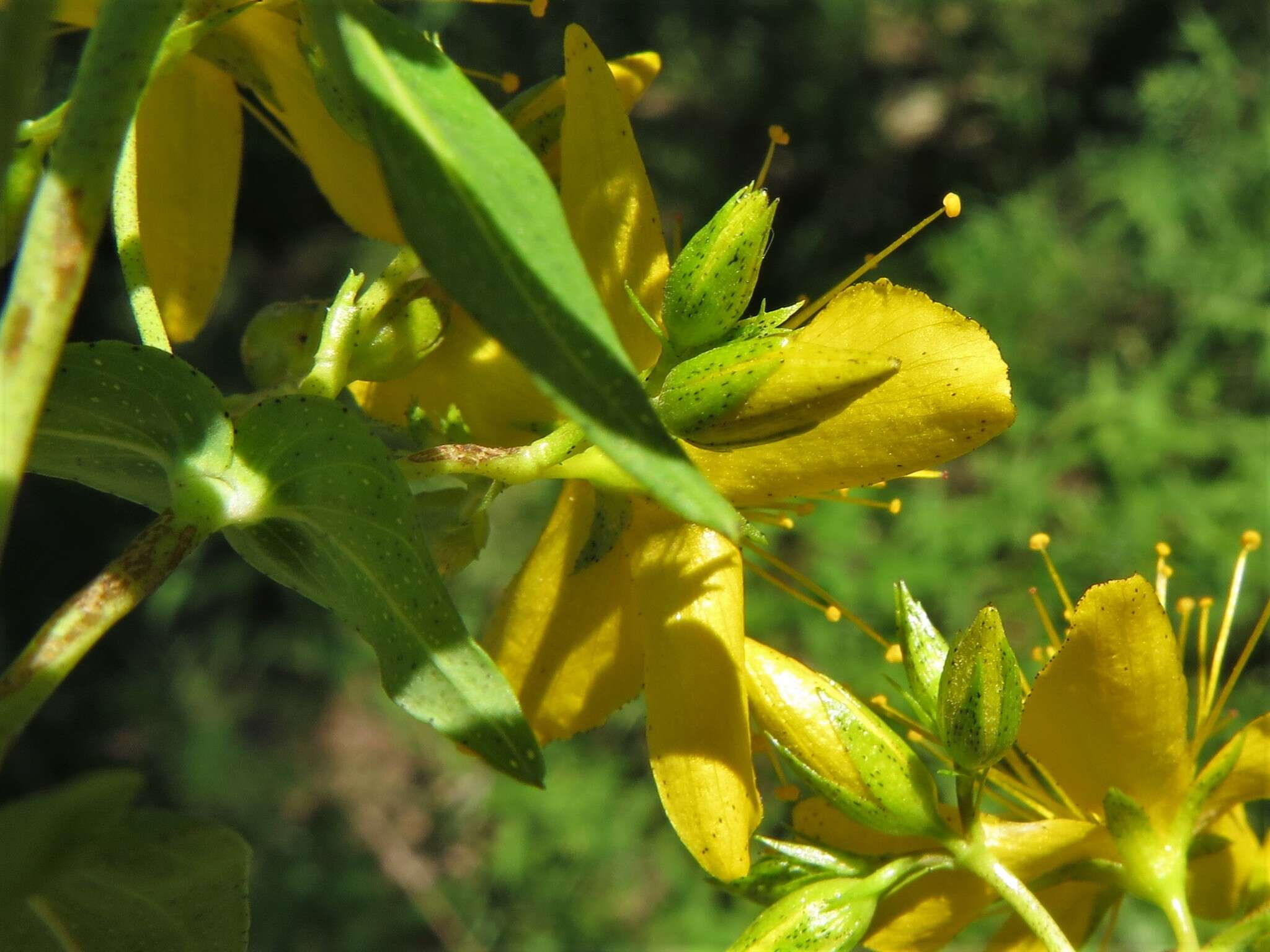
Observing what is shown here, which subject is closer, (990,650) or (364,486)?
(364,486)

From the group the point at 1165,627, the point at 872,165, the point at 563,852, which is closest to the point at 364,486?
the point at 1165,627

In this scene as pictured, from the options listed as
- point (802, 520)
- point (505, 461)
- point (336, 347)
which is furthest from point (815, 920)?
point (802, 520)

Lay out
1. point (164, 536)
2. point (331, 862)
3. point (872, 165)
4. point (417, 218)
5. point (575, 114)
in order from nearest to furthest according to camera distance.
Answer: point (417, 218)
point (164, 536)
point (575, 114)
point (331, 862)
point (872, 165)

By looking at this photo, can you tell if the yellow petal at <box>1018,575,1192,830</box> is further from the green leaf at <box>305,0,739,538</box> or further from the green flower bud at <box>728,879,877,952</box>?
the green leaf at <box>305,0,739,538</box>

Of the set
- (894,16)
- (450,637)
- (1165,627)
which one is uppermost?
(450,637)

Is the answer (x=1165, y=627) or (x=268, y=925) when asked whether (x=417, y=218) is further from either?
(x=268, y=925)

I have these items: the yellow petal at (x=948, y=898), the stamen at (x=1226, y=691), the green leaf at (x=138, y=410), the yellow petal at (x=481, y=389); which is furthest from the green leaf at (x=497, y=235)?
the stamen at (x=1226, y=691)
